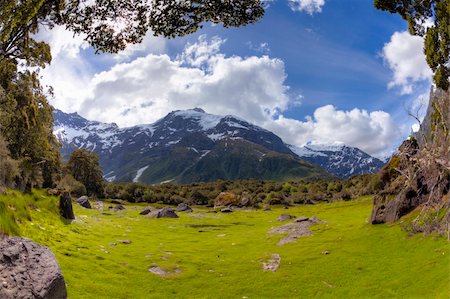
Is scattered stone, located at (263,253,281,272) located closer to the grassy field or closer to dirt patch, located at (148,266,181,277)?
the grassy field

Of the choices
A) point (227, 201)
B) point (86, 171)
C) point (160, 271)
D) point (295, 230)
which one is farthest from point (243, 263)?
point (86, 171)

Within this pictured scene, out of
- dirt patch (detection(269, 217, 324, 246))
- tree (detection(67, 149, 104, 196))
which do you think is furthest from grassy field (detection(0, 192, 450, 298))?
tree (detection(67, 149, 104, 196))

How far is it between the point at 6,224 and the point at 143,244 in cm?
2428

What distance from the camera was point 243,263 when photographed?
41188 millimetres

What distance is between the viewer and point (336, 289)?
31.4 m

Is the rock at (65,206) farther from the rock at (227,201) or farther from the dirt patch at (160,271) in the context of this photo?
the rock at (227,201)

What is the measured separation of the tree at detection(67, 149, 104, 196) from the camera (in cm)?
14475

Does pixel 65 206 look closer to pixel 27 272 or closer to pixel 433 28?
pixel 27 272

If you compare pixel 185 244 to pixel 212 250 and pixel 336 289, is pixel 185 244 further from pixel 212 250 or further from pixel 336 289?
pixel 336 289

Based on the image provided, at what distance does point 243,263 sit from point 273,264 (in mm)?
3227

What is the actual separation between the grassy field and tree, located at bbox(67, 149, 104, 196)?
9645 cm

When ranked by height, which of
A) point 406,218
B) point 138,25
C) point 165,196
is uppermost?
point 138,25

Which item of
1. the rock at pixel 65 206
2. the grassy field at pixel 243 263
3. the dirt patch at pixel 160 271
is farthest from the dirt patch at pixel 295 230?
the rock at pixel 65 206

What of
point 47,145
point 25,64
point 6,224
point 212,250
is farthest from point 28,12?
point 47,145
